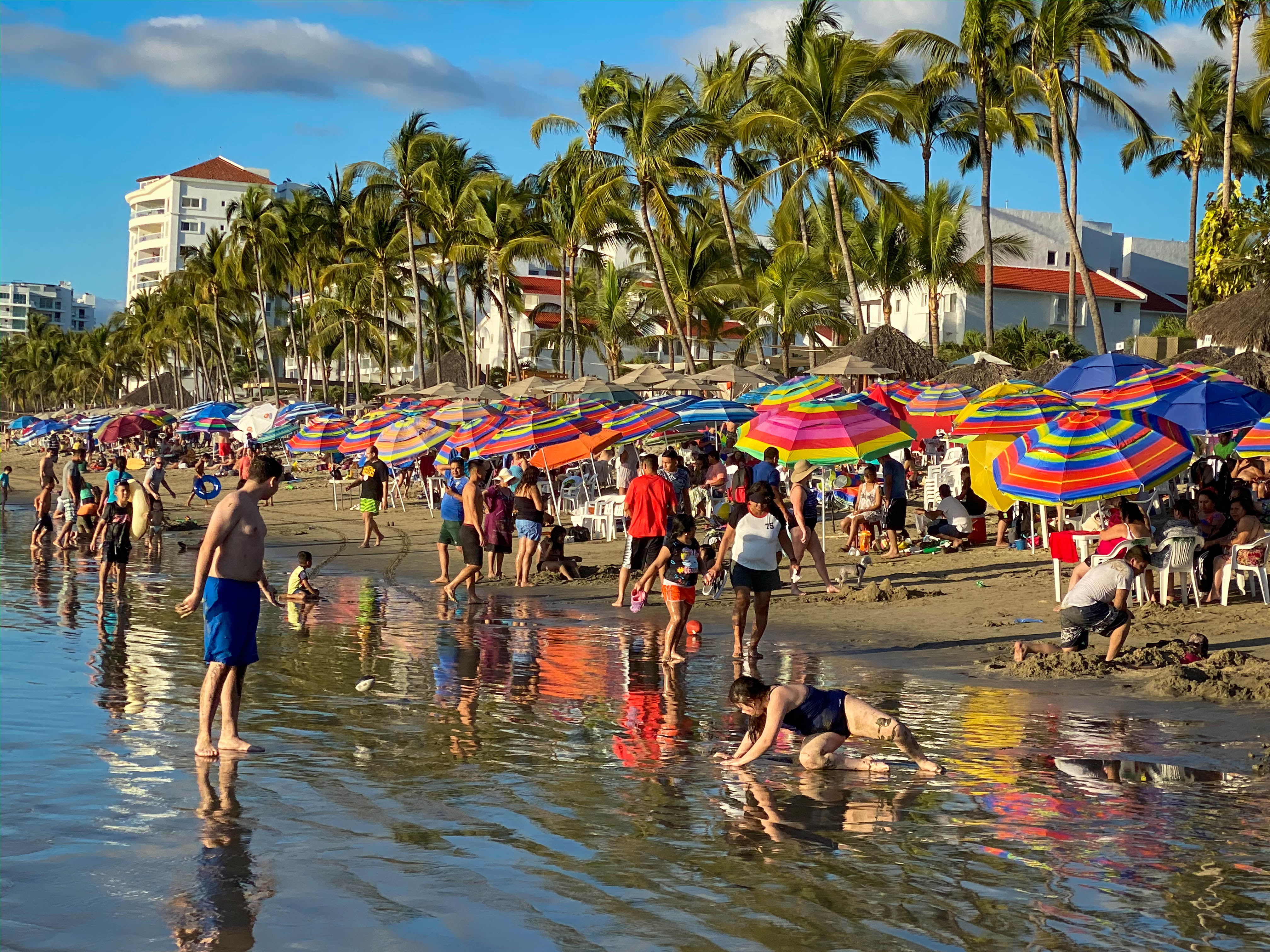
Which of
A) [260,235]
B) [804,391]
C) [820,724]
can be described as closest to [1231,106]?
[804,391]

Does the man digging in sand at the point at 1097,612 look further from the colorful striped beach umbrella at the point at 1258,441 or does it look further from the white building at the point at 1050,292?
the white building at the point at 1050,292

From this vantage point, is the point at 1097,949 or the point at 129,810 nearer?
the point at 1097,949

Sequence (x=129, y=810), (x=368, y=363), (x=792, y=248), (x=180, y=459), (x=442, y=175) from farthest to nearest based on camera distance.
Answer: (x=368, y=363) < (x=180, y=459) < (x=442, y=175) < (x=792, y=248) < (x=129, y=810)

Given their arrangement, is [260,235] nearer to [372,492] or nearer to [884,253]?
[884,253]

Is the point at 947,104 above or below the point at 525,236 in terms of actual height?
above

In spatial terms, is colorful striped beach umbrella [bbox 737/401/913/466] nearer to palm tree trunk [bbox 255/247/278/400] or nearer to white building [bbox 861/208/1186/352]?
white building [bbox 861/208/1186/352]

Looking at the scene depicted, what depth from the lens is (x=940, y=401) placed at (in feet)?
75.4

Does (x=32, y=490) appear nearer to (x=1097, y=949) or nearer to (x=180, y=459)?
(x=180, y=459)

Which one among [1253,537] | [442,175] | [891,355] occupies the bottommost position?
[1253,537]

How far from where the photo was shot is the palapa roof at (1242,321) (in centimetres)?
2403

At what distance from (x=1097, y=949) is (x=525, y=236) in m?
41.2

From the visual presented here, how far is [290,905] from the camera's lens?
5.19 meters

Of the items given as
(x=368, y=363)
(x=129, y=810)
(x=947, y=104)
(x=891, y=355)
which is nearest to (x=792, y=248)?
(x=947, y=104)

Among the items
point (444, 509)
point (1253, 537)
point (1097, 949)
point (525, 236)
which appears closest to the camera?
point (1097, 949)
